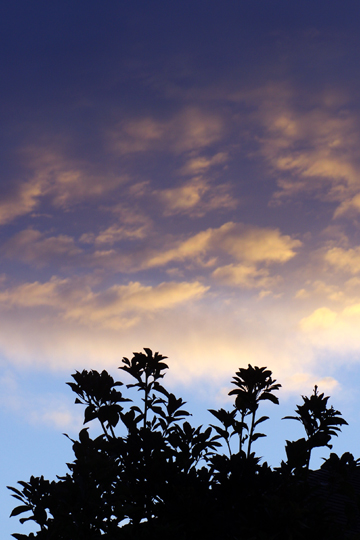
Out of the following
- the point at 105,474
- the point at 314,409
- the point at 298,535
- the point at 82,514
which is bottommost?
the point at 298,535

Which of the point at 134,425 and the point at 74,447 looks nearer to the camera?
the point at 74,447

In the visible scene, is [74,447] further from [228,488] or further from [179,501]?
[228,488]

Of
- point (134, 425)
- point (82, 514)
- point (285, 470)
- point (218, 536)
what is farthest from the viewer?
point (134, 425)

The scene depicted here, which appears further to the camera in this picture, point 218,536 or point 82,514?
point 218,536

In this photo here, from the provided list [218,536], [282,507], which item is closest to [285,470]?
[282,507]

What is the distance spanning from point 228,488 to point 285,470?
2.85ft

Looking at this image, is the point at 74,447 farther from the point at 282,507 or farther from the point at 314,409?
the point at 314,409

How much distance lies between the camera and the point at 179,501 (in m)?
7.36

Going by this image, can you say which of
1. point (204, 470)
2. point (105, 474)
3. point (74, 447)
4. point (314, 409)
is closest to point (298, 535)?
point (204, 470)

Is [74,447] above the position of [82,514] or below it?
above

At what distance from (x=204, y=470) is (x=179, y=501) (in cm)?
63

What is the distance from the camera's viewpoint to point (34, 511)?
7.22 m

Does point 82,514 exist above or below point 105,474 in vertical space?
below

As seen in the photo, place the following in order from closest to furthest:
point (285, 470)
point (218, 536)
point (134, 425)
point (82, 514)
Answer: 1. point (82, 514)
2. point (218, 536)
3. point (285, 470)
4. point (134, 425)
